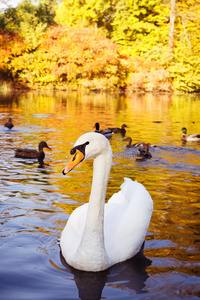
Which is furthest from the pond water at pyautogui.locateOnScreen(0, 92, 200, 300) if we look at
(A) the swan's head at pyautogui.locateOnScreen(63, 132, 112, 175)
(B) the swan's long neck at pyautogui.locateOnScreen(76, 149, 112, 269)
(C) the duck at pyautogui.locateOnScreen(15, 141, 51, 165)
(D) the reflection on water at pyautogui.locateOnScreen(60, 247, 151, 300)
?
(A) the swan's head at pyautogui.locateOnScreen(63, 132, 112, 175)

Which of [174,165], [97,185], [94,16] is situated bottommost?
[174,165]

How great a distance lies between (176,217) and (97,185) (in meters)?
2.02

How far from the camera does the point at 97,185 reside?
344 cm

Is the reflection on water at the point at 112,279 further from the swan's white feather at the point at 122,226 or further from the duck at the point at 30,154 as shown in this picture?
the duck at the point at 30,154

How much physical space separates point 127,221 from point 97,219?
530mm

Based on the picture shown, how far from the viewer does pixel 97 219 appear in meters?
3.39

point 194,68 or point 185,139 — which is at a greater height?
point 194,68

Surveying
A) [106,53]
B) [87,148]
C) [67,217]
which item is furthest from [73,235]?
[106,53]

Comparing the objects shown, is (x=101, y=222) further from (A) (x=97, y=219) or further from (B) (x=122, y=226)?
(B) (x=122, y=226)

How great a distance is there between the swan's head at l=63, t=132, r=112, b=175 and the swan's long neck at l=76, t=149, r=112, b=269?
7cm

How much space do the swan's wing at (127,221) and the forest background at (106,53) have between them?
109ft

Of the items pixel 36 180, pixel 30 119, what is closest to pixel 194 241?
pixel 36 180

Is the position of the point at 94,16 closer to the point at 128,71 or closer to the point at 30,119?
the point at 128,71

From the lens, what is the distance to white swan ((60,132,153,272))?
335 centimetres
